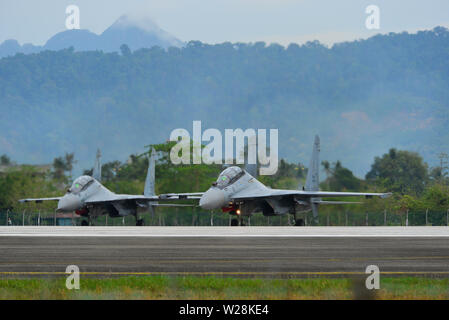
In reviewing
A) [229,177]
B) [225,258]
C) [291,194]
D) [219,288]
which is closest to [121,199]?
[229,177]

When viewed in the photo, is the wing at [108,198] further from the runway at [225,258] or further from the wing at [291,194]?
the runway at [225,258]

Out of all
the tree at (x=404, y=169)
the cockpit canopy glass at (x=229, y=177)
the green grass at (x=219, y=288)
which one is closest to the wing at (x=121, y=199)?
the cockpit canopy glass at (x=229, y=177)

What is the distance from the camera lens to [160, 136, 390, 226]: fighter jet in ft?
174

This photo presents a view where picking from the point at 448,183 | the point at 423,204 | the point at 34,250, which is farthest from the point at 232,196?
the point at 448,183

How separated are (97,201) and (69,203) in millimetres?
3060

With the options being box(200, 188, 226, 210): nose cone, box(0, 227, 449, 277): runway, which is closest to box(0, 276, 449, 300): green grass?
box(0, 227, 449, 277): runway

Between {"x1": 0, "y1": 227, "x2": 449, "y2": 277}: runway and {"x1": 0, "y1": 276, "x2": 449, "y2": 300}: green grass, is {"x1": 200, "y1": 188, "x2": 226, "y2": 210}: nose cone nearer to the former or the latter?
{"x1": 0, "y1": 227, "x2": 449, "y2": 277}: runway

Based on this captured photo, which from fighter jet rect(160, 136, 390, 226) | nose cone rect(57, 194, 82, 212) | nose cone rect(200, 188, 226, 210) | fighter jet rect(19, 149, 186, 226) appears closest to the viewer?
nose cone rect(200, 188, 226, 210)

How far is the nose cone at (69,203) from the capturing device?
194 feet

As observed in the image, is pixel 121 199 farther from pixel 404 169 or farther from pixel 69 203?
pixel 404 169

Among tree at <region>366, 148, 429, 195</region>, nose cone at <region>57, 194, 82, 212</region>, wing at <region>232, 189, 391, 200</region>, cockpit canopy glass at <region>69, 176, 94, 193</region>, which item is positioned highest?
tree at <region>366, 148, 429, 195</region>

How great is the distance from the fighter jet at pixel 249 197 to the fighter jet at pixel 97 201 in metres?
7.41
